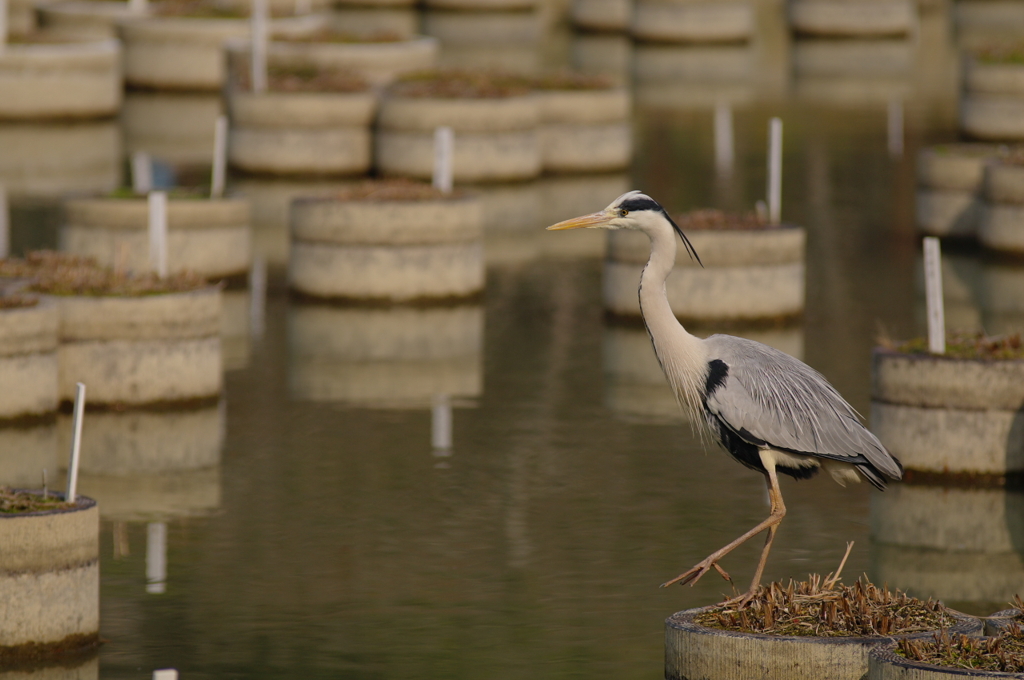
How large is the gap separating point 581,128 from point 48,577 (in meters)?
23.2

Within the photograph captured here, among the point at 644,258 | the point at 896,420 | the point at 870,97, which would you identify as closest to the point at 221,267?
the point at 644,258

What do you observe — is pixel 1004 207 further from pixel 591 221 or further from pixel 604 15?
pixel 604 15

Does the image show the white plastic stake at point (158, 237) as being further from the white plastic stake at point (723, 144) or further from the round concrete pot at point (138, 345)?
the white plastic stake at point (723, 144)

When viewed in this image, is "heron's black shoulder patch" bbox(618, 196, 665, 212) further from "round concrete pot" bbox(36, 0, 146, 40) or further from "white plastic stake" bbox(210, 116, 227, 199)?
"round concrete pot" bbox(36, 0, 146, 40)

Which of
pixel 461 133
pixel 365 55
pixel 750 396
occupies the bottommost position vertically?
pixel 750 396

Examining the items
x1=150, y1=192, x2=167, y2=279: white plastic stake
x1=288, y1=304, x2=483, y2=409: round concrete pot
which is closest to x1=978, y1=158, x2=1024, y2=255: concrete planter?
x1=288, y1=304, x2=483, y2=409: round concrete pot

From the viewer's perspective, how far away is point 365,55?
3666cm

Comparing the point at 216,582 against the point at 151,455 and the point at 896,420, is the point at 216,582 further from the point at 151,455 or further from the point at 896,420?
the point at 896,420

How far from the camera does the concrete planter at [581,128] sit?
33.4 meters

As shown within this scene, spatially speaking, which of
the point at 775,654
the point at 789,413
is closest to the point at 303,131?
the point at 789,413

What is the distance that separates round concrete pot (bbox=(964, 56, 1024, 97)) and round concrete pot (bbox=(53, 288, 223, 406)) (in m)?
20.3

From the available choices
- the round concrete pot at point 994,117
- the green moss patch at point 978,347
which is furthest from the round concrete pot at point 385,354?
the round concrete pot at point 994,117

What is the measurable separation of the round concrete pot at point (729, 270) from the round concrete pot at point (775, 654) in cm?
1165

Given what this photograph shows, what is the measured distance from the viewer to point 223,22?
134ft
